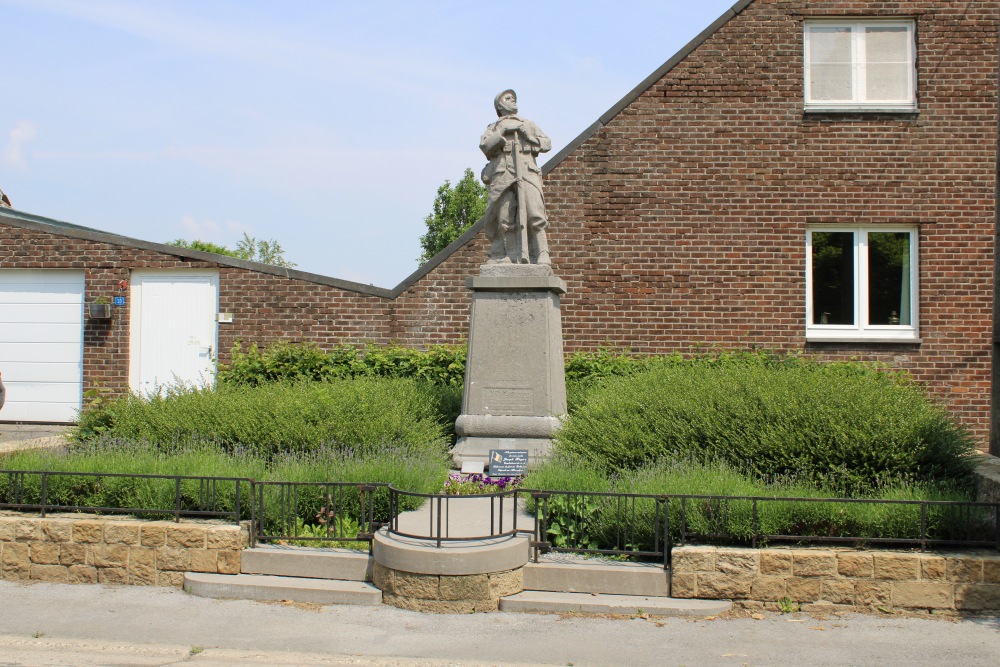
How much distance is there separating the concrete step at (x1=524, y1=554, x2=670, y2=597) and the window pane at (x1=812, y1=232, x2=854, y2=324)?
7.36m

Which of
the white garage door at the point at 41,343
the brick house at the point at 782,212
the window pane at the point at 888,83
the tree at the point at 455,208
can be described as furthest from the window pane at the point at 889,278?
the tree at the point at 455,208

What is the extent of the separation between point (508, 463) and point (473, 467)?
63 centimetres

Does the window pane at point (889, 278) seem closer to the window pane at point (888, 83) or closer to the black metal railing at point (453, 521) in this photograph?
the window pane at point (888, 83)

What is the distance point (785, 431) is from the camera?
6.96 metres

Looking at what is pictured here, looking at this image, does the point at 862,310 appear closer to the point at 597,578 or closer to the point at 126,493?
the point at 597,578

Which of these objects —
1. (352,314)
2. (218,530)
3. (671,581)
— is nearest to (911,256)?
(352,314)

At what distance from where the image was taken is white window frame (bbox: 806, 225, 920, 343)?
39.0ft

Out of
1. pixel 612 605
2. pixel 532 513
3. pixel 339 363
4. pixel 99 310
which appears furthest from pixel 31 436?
pixel 612 605

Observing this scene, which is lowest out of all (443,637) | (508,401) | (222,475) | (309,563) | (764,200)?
(443,637)

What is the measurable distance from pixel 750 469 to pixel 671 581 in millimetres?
1652

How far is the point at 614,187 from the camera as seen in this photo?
12109 millimetres

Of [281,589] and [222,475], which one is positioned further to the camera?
[222,475]

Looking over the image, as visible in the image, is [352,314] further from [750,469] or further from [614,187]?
[750,469]

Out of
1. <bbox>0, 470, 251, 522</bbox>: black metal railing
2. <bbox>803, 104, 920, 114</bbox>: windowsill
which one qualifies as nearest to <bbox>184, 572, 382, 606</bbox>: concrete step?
<bbox>0, 470, 251, 522</bbox>: black metal railing
